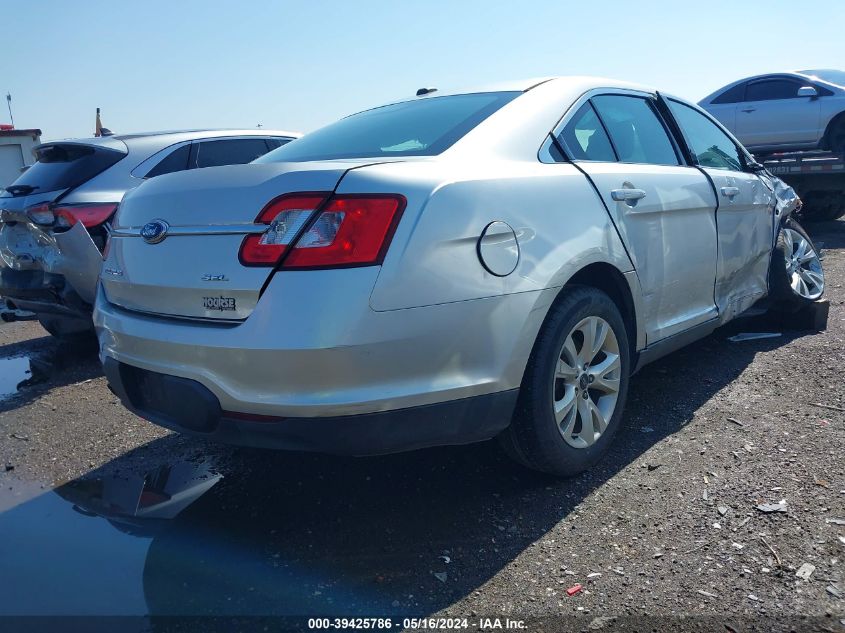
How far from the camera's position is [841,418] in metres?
3.54

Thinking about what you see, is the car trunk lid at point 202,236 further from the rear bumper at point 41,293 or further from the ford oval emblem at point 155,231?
the rear bumper at point 41,293

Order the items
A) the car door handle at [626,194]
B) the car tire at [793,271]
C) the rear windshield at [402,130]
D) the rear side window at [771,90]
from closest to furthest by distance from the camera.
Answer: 1. the rear windshield at [402,130]
2. the car door handle at [626,194]
3. the car tire at [793,271]
4. the rear side window at [771,90]

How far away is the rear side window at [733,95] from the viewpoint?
1253 centimetres

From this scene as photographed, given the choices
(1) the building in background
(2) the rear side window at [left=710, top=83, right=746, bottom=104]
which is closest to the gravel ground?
(2) the rear side window at [left=710, top=83, right=746, bottom=104]

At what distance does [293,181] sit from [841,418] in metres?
2.93

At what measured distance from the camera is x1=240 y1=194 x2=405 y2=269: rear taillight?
2.25 metres

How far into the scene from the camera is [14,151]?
1600 centimetres

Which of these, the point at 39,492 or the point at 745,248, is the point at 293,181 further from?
the point at 745,248

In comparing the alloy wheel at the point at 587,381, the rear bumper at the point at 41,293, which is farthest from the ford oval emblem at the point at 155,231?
the rear bumper at the point at 41,293

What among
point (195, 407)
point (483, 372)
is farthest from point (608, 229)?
point (195, 407)

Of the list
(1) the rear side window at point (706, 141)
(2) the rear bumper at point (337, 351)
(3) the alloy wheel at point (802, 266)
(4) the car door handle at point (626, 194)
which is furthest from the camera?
(3) the alloy wheel at point (802, 266)

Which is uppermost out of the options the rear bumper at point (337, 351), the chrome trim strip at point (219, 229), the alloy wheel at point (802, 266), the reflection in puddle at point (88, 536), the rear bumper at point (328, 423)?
the chrome trim strip at point (219, 229)

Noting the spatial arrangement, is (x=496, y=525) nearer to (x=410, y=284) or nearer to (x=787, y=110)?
(x=410, y=284)

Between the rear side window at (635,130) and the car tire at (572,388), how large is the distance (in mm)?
940
